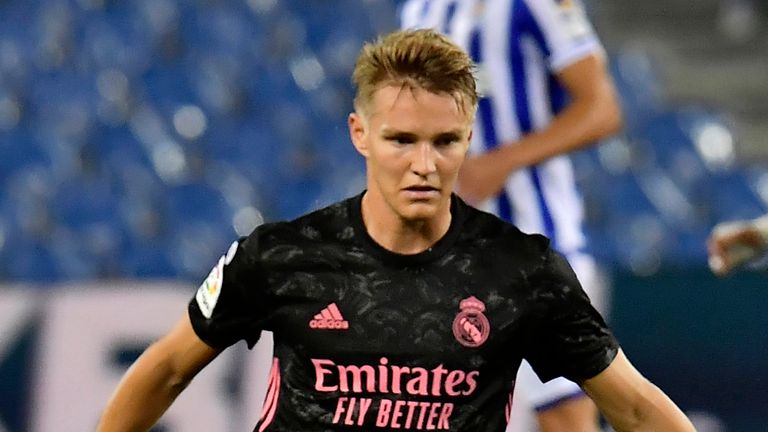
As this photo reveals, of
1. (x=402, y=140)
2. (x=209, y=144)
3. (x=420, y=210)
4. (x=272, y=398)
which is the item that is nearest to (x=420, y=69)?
(x=402, y=140)

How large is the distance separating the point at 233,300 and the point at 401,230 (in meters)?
0.36

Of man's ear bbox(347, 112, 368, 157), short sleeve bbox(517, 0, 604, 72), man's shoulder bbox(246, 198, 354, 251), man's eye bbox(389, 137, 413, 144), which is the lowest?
man's shoulder bbox(246, 198, 354, 251)

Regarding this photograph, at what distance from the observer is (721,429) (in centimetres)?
539

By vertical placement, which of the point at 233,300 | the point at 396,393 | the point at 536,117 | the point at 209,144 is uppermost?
the point at 209,144

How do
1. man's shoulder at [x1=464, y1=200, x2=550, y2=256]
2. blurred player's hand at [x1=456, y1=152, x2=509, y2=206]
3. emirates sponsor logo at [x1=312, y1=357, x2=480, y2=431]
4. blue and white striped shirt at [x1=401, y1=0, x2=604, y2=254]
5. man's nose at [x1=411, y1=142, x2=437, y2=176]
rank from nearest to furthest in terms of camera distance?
man's nose at [x1=411, y1=142, x2=437, y2=176]
emirates sponsor logo at [x1=312, y1=357, x2=480, y2=431]
man's shoulder at [x1=464, y1=200, x2=550, y2=256]
blurred player's hand at [x1=456, y1=152, x2=509, y2=206]
blue and white striped shirt at [x1=401, y1=0, x2=604, y2=254]

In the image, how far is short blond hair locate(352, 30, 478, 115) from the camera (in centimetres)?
290

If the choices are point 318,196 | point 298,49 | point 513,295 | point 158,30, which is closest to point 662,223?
point 318,196

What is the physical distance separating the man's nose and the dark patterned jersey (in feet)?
0.83

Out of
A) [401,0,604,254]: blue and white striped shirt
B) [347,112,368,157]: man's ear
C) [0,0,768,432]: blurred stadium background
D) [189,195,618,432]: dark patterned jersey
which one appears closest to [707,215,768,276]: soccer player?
[189,195,618,432]: dark patterned jersey

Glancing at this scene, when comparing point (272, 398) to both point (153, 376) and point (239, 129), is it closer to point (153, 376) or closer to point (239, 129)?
point (153, 376)

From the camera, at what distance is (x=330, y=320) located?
3.01m

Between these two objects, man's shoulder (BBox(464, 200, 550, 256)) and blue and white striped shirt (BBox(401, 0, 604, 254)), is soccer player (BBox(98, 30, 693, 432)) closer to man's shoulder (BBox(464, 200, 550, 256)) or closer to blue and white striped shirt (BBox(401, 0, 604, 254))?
man's shoulder (BBox(464, 200, 550, 256))

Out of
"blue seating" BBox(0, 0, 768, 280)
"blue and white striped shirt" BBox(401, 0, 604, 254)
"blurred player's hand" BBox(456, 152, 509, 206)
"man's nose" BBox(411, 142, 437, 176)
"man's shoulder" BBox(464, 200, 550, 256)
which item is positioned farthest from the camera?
"blue seating" BBox(0, 0, 768, 280)

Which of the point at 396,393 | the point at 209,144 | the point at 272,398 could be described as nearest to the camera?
the point at 396,393
